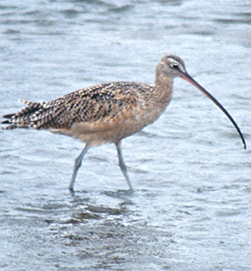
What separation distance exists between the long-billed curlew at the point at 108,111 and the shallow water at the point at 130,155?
1.48 ft

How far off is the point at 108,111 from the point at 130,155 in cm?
125

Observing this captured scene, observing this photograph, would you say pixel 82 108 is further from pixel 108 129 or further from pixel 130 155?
pixel 130 155

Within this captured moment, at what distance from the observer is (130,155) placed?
9.27 meters

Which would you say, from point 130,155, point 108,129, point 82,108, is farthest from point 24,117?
point 130,155

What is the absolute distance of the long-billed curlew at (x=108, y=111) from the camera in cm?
811

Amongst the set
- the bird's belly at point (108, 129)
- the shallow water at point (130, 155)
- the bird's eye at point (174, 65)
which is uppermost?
the bird's eye at point (174, 65)

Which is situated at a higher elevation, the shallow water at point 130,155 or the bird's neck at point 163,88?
the bird's neck at point 163,88

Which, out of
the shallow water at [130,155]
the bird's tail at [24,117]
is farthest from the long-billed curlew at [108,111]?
the shallow water at [130,155]

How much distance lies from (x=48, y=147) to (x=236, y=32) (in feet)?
20.4

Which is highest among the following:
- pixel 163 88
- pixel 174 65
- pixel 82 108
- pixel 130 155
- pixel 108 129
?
pixel 174 65

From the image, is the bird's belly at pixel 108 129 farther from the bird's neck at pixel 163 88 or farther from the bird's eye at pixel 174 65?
the bird's eye at pixel 174 65

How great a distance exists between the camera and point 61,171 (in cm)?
871

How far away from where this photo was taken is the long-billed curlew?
811 centimetres

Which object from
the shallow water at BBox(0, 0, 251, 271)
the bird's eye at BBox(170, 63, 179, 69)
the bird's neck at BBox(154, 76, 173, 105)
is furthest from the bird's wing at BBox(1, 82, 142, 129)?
the shallow water at BBox(0, 0, 251, 271)
